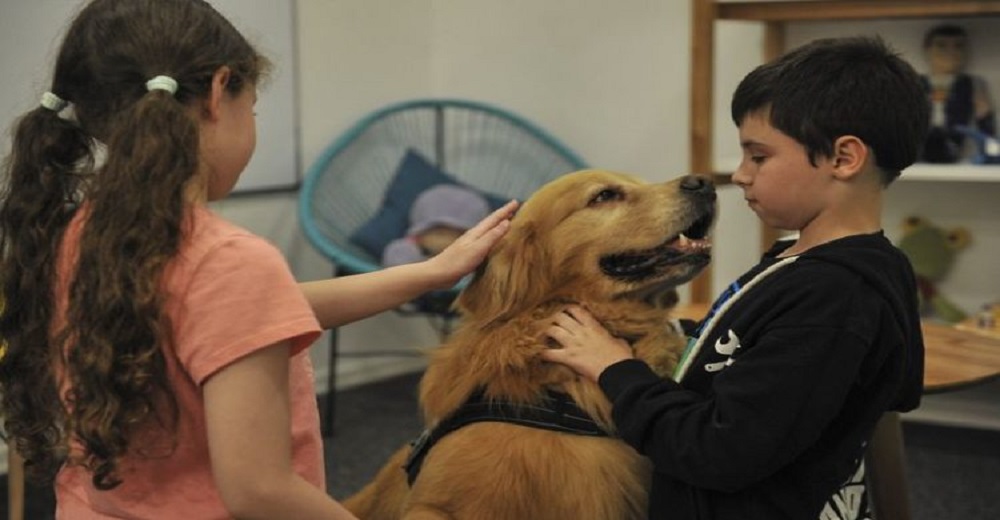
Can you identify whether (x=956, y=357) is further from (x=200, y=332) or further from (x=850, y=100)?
(x=200, y=332)

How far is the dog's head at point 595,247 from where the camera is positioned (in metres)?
1.59

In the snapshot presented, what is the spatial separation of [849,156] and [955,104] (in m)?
2.33

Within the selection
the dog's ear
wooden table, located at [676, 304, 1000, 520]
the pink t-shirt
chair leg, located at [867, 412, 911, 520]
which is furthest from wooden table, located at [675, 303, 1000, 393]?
the pink t-shirt

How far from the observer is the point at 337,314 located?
1480 mm

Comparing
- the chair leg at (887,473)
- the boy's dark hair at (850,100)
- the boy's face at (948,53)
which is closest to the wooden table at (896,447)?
the chair leg at (887,473)

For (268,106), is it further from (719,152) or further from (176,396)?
(176,396)

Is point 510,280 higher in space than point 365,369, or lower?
higher

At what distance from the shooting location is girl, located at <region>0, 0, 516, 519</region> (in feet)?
3.14

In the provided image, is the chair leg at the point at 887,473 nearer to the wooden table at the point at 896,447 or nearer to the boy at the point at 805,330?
the wooden table at the point at 896,447

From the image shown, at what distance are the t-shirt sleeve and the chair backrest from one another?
2540 millimetres

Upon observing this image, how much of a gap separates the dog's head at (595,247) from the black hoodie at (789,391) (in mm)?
298

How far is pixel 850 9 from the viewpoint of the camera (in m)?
2.96

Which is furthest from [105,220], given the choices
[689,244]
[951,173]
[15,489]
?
[951,173]

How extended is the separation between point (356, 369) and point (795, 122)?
318 cm
